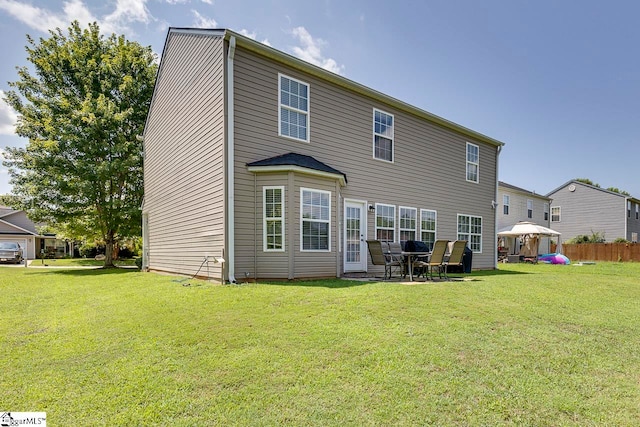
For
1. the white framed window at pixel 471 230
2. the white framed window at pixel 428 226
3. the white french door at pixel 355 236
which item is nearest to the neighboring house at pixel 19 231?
the white french door at pixel 355 236

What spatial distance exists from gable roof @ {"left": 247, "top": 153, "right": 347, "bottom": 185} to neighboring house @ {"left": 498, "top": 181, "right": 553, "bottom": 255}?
18976 mm

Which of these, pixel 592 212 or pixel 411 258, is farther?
pixel 592 212

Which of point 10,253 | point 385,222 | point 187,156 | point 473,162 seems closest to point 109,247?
point 187,156

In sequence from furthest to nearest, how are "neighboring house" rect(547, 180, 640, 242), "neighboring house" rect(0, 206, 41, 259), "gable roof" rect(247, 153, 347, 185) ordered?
1. "neighboring house" rect(0, 206, 41, 259)
2. "neighboring house" rect(547, 180, 640, 242)
3. "gable roof" rect(247, 153, 347, 185)

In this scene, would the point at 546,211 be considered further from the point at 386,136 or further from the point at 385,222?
the point at 385,222

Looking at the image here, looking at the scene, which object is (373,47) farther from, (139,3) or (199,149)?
(139,3)

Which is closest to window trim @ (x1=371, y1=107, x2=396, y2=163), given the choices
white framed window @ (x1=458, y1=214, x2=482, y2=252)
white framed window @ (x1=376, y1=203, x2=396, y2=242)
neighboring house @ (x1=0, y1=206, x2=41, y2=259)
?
white framed window @ (x1=376, y1=203, x2=396, y2=242)

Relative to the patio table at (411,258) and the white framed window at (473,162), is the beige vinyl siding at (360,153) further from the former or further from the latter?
the patio table at (411,258)

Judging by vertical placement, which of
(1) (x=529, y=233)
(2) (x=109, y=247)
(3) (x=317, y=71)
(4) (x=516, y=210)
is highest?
(3) (x=317, y=71)

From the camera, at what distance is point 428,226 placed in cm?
1253

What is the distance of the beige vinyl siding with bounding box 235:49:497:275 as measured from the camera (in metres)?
8.07

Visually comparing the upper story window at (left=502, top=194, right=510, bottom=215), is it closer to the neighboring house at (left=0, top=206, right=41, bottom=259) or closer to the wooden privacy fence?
the wooden privacy fence

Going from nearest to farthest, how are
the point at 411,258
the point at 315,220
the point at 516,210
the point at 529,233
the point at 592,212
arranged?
the point at 315,220
the point at 411,258
the point at 529,233
the point at 516,210
the point at 592,212

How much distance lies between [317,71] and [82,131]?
13290mm
